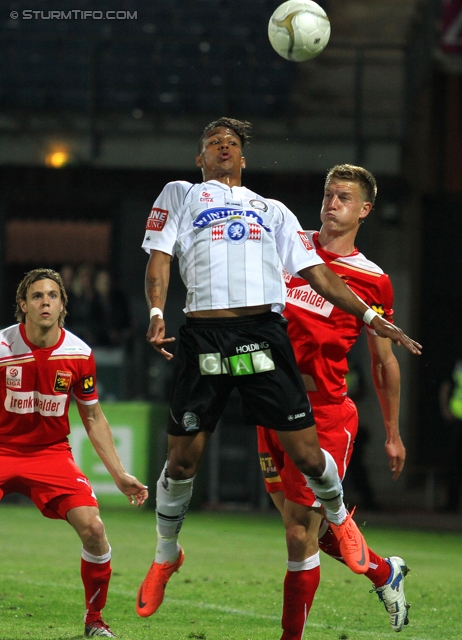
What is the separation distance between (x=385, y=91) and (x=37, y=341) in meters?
10.9

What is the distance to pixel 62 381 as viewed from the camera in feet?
18.6

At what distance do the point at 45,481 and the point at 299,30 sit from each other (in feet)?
9.48

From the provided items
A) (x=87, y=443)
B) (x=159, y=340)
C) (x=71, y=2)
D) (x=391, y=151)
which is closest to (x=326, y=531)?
(x=159, y=340)

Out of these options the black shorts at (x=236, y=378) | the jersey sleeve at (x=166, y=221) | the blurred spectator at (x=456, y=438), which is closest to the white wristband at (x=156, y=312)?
the black shorts at (x=236, y=378)

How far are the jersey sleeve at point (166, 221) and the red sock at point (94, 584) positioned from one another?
64.8 inches

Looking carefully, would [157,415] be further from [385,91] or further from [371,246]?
[385,91]

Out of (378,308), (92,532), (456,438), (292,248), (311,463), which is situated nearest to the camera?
(311,463)

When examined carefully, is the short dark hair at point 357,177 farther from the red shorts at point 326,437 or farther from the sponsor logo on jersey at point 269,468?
the sponsor logo on jersey at point 269,468

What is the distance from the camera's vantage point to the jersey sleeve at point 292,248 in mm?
5371

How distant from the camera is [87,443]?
1285 centimetres

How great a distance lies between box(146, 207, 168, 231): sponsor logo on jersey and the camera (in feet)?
17.3

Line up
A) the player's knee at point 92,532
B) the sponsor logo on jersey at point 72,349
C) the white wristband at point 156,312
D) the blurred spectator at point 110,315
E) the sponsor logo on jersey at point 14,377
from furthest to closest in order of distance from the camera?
the blurred spectator at point 110,315
the sponsor logo on jersey at point 72,349
the sponsor logo on jersey at point 14,377
the player's knee at point 92,532
the white wristband at point 156,312

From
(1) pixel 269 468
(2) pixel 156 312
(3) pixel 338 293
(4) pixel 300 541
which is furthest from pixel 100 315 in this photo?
(2) pixel 156 312

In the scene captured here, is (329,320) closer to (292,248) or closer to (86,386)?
(292,248)
